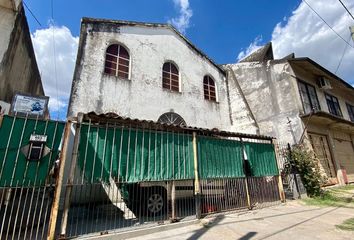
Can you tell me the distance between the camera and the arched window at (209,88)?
13234 millimetres

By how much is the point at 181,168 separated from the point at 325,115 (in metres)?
9.93

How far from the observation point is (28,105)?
589 cm

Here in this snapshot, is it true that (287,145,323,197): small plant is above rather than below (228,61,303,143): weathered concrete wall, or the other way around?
below

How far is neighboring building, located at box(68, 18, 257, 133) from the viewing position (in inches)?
358

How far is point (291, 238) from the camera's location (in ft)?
15.0

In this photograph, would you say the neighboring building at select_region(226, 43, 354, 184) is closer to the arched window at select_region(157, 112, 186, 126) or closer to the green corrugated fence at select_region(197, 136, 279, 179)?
the green corrugated fence at select_region(197, 136, 279, 179)

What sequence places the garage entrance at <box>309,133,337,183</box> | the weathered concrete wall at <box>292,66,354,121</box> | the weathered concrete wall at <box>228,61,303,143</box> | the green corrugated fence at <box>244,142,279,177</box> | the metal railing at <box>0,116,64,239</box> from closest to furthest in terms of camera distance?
the metal railing at <box>0,116,64,239</box>, the green corrugated fence at <box>244,142,279,177</box>, the weathered concrete wall at <box>228,61,303,143</box>, the garage entrance at <box>309,133,337,183</box>, the weathered concrete wall at <box>292,66,354,121</box>

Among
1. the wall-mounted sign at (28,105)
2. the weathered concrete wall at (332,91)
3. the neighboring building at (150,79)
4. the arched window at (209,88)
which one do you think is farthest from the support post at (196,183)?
the weathered concrete wall at (332,91)

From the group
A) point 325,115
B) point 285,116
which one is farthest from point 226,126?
point 325,115

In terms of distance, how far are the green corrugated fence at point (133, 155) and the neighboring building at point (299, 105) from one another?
26.5 ft

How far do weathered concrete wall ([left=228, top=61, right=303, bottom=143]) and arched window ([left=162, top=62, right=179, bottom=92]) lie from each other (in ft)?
17.1

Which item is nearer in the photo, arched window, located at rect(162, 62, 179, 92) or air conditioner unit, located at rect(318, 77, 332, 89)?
arched window, located at rect(162, 62, 179, 92)

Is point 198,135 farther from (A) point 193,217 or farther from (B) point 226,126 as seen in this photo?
(B) point 226,126

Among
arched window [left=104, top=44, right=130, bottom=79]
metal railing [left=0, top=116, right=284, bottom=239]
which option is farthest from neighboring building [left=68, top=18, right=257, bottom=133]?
metal railing [left=0, top=116, right=284, bottom=239]
